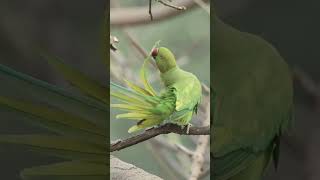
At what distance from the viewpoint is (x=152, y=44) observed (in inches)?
88.6

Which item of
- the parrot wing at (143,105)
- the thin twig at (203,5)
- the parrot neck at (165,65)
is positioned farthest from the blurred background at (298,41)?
the parrot wing at (143,105)

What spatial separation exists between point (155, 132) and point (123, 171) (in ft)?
0.58

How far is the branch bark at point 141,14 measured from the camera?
7.24ft
